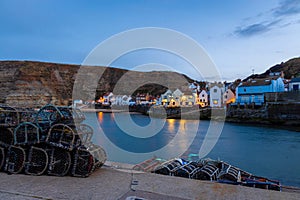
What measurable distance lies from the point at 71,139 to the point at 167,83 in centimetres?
9569

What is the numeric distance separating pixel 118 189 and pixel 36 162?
6.46ft

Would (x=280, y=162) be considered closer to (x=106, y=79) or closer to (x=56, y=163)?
(x=56, y=163)

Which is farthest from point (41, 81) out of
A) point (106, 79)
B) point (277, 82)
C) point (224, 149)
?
point (224, 149)

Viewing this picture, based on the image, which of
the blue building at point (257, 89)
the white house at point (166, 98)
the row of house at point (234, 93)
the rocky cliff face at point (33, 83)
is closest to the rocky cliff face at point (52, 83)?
the rocky cliff face at point (33, 83)

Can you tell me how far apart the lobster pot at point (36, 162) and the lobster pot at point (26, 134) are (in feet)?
0.69

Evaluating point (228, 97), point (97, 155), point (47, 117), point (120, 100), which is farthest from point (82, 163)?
point (120, 100)

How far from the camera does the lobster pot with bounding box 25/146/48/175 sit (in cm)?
501

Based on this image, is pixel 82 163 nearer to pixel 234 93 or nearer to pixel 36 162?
pixel 36 162

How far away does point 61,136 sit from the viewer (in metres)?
5.15

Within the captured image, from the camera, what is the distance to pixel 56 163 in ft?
16.5

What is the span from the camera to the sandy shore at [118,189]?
3917 millimetres

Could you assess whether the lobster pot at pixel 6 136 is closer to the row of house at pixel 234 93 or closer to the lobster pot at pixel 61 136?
the lobster pot at pixel 61 136

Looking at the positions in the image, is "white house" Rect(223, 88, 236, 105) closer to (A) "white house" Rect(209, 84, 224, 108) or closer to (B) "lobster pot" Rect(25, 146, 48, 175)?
(A) "white house" Rect(209, 84, 224, 108)

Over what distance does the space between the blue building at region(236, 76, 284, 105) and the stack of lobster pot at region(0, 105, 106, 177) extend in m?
47.9
